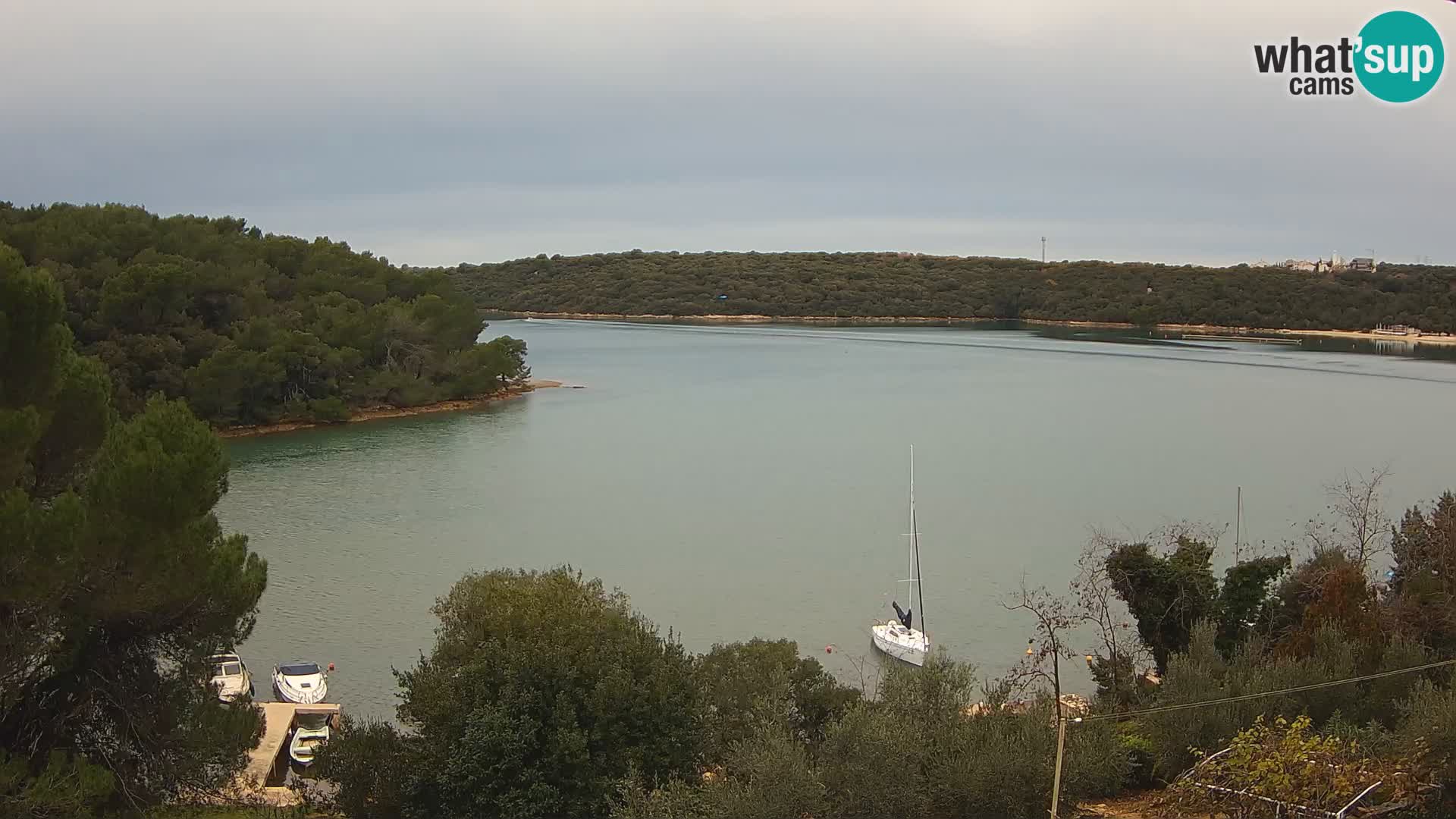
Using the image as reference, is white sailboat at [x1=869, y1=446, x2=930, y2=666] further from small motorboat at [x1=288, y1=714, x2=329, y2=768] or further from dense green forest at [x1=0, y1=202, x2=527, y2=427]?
dense green forest at [x1=0, y1=202, x2=527, y2=427]

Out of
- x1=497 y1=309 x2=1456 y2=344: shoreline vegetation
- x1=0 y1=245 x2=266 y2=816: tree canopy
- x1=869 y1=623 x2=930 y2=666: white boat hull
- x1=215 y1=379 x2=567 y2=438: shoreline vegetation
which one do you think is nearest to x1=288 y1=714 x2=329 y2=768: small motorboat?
x1=0 y1=245 x2=266 y2=816: tree canopy

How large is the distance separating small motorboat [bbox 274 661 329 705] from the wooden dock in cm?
14

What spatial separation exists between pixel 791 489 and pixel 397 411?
2041cm

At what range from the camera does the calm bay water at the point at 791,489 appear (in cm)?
1842

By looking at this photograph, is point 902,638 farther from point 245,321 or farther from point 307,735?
point 245,321

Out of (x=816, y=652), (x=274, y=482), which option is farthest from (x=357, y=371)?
(x=816, y=652)

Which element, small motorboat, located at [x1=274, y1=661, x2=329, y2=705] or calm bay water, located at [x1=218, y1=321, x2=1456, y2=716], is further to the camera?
calm bay water, located at [x1=218, y1=321, x2=1456, y2=716]

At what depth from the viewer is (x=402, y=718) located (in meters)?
9.96

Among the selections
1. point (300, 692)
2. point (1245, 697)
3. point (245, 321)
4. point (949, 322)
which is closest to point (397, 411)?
point (245, 321)

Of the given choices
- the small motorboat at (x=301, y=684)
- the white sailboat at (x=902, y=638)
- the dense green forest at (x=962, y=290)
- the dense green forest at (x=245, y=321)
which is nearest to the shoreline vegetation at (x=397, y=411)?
the dense green forest at (x=245, y=321)

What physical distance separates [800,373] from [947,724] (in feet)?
176

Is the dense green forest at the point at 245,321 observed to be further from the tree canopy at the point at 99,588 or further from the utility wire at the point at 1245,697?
the utility wire at the point at 1245,697

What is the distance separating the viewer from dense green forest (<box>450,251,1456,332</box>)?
9412 cm

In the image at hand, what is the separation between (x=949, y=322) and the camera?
115m
